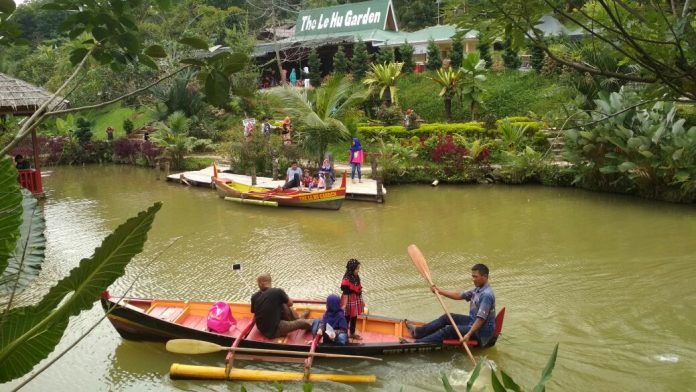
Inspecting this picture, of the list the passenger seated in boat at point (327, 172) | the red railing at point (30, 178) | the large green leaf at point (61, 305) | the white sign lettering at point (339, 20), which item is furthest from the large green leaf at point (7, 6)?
the white sign lettering at point (339, 20)

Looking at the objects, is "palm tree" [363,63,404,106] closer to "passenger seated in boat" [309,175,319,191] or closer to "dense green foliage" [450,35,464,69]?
"dense green foliage" [450,35,464,69]

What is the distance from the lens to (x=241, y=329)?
7.25 metres

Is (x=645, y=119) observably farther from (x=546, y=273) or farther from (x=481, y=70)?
(x=481, y=70)

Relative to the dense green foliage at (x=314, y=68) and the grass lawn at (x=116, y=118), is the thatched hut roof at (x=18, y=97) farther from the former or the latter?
the dense green foliage at (x=314, y=68)

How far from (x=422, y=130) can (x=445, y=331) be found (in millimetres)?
13302

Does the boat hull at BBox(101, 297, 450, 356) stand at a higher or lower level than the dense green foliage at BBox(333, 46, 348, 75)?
lower

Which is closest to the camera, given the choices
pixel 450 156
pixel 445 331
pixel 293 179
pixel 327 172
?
pixel 445 331

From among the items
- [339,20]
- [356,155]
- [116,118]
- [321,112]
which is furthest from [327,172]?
[339,20]

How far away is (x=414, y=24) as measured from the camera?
119 ft

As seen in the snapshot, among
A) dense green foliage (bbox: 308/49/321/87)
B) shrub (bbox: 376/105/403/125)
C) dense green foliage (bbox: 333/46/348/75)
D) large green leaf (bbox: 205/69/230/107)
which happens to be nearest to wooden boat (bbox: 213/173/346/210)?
shrub (bbox: 376/105/403/125)

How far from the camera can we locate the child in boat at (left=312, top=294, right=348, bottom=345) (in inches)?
266

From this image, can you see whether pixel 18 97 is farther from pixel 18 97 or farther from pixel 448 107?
pixel 448 107

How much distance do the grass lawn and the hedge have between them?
1084 cm

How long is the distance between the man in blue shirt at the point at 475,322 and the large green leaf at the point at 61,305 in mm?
5655
